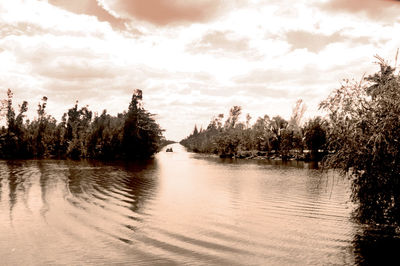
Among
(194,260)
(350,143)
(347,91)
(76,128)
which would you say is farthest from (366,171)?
(76,128)

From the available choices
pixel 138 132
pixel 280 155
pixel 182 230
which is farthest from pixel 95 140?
Answer: pixel 182 230

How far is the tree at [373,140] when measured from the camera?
41.4ft

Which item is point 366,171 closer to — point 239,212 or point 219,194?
point 239,212

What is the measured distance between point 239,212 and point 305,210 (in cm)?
407

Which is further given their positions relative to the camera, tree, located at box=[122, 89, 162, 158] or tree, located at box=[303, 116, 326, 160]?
tree, located at box=[122, 89, 162, 158]

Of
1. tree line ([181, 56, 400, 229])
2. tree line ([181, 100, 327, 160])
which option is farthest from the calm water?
tree line ([181, 100, 327, 160])

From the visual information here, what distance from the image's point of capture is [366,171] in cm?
1368

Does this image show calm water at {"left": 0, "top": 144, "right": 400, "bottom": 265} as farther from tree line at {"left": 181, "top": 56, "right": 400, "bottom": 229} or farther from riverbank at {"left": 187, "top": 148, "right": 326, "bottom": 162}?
riverbank at {"left": 187, "top": 148, "right": 326, "bottom": 162}

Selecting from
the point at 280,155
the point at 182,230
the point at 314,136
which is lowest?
the point at 182,230

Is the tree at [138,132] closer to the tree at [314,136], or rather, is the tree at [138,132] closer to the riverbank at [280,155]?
the riverbank at [280,155]

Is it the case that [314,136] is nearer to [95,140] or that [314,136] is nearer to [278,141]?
[278,141]

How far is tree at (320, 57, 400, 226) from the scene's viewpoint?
12.6 metres

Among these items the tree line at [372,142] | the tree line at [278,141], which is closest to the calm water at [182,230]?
the tree line at [372,142]

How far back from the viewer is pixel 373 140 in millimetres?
12945
